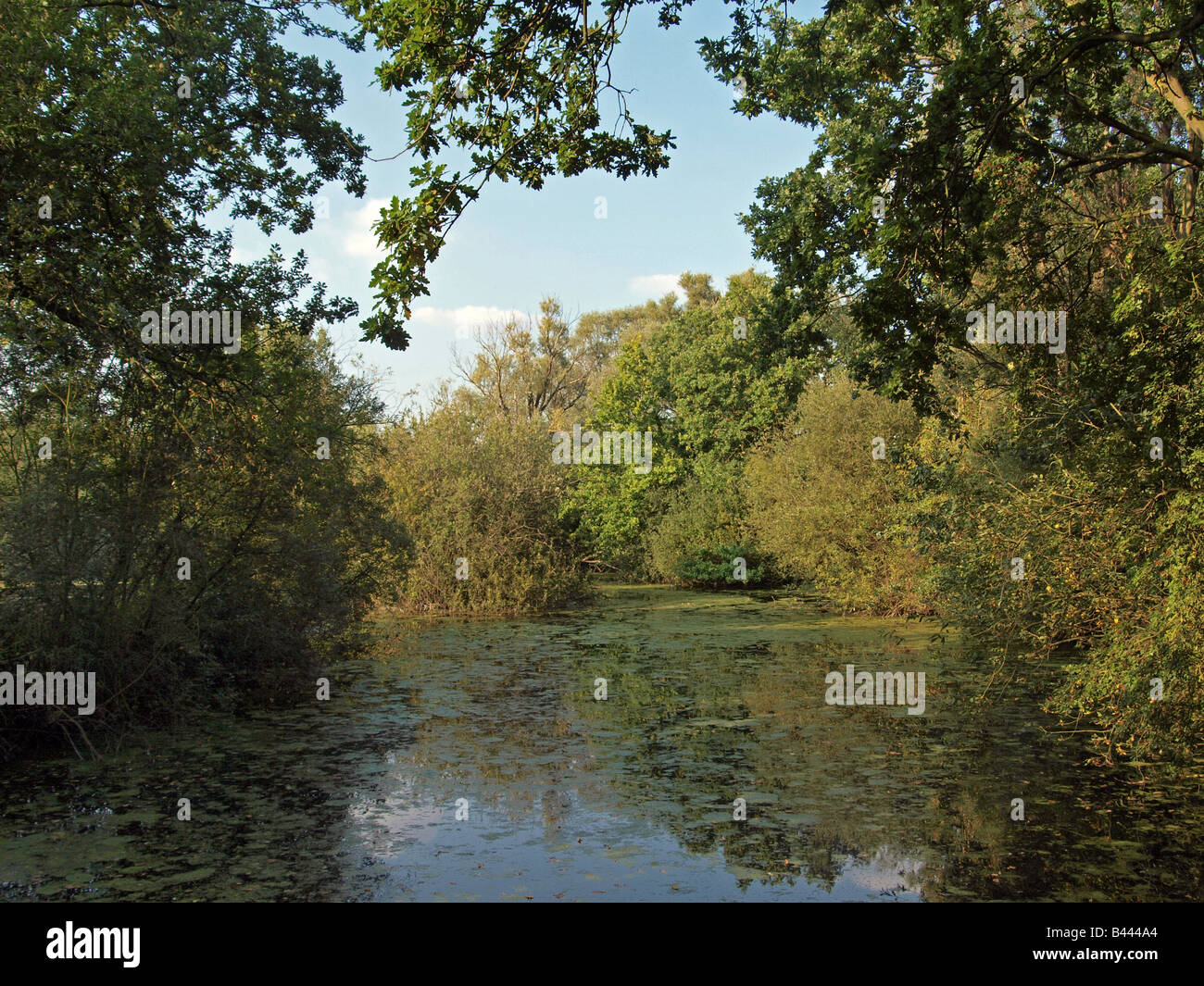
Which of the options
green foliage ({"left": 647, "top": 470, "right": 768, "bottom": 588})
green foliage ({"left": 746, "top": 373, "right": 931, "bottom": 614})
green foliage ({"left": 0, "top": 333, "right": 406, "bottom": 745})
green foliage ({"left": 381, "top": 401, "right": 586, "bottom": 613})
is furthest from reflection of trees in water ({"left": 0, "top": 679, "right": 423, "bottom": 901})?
green foliage ({"left": 647, "top": 470, "right": 768, "bottom": 588})

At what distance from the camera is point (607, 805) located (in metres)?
8.10

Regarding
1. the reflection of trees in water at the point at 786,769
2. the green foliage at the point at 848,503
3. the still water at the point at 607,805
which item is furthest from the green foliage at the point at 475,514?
the still water at the point at 607,805

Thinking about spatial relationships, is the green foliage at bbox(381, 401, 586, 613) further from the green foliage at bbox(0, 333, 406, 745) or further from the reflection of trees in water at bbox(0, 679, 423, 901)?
the reflection of trees in water at bbox(0, 679, 423, 901)

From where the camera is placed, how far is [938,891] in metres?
6.09

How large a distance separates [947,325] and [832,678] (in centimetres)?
683

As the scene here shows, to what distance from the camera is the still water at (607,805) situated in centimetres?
624

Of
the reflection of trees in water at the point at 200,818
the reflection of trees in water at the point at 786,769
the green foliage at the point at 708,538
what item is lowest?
the reflection of trees in water at the point at 786,769

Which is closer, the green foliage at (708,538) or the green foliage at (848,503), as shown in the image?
the green foliage at (848,503)

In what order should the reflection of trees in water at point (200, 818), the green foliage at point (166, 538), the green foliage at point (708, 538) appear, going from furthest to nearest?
the green foliage at point (708, 538) < the green foliage at point (166, 538) < the reflection of trees in water at point (200, 818)

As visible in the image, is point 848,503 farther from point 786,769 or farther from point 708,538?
point 786,769

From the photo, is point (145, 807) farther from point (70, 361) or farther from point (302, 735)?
point (70, 361)

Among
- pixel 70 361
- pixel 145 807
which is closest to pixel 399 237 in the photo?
pixel 70 361

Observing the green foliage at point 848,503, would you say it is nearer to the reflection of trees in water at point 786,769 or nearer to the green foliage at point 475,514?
the green foliage at point 475,514
